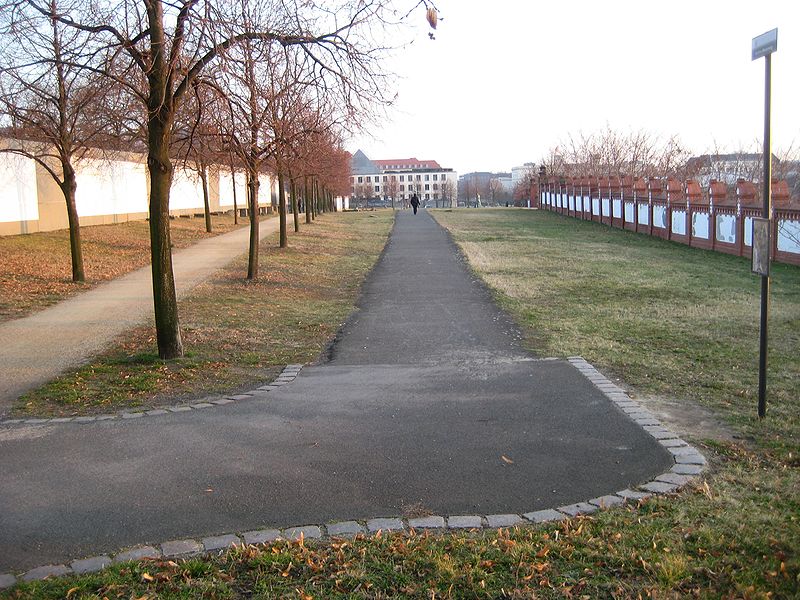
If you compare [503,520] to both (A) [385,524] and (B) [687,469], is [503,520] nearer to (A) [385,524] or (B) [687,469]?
(A) [385,524]

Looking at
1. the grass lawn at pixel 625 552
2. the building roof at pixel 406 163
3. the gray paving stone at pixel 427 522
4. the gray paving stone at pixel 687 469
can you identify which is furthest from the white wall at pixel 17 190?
the building roof at pixel 406 163

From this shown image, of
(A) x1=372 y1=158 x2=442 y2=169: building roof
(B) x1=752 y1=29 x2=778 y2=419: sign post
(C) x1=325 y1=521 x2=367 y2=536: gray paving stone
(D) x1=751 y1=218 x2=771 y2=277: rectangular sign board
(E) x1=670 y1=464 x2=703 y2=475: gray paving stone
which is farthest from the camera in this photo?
(A) x1=372 y1=158 x2=442 y2=169: building roof

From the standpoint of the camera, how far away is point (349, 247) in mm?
30047

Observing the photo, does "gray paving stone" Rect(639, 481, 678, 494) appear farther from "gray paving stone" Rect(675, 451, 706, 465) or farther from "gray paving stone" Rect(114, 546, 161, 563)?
"gray paving stone" Rect(114, 546, 161, 563)

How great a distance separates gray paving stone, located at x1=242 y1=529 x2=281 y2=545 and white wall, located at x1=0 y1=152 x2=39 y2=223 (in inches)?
1022

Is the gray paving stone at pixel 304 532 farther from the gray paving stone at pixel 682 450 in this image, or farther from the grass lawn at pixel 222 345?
the grass lawn at pixel 222 345

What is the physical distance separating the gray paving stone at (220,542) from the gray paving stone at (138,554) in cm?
25

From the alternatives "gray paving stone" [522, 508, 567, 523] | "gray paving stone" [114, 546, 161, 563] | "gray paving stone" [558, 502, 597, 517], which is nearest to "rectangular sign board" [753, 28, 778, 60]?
"gray paving stone" [558, 502, 597, 517]

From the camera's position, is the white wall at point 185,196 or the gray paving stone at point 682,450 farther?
the white wall at point 185,196

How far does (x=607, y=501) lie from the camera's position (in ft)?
15.5

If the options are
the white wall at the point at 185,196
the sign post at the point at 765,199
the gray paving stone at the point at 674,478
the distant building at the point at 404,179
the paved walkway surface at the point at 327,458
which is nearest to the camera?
the paved walkway surface at the point at 327,458

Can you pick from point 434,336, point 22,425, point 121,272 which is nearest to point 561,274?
point 434,336

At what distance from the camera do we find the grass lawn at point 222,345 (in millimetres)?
7805

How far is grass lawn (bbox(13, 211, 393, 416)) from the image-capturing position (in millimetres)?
7805
